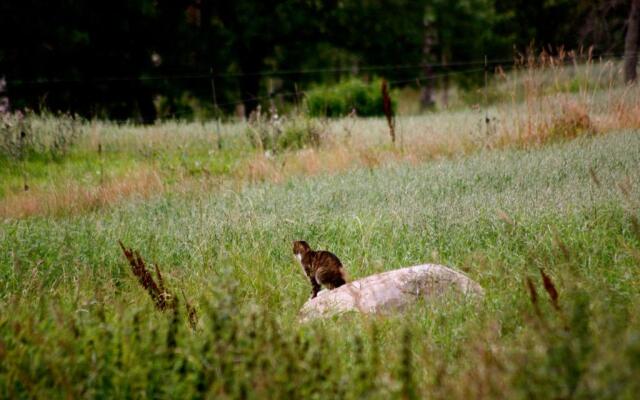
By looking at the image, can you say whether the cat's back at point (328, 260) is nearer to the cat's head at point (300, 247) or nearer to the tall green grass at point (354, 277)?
the cat's head at point (300, 247)

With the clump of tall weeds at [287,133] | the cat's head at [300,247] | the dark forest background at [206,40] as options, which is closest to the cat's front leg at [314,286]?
the cat's head at [300,247]

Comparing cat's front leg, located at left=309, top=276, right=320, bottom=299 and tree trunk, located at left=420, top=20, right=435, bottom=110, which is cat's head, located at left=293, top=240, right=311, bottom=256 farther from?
tree trunk, located at left=420, top=20, right=435, bottom=110

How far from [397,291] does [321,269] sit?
2.11 ft

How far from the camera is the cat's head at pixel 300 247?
4.89 m

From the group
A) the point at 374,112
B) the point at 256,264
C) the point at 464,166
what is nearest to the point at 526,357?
the point at 256,264

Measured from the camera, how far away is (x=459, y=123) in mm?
12898

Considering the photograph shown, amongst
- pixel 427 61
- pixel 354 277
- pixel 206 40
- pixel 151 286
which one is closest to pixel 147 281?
pixel 151 286

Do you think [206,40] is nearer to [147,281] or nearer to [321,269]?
[321,269]

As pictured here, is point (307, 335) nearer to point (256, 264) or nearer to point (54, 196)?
point (256, 264)

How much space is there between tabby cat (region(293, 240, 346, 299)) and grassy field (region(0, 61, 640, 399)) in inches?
9.4

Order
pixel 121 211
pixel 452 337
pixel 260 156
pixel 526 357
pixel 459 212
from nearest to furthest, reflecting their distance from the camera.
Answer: pixel 526 357 → pixel 452 337 → pixel 459 212 → pixel 121 211 → pixel 260 156

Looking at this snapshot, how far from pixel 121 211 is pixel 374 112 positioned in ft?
56.7

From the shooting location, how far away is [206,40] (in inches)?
960

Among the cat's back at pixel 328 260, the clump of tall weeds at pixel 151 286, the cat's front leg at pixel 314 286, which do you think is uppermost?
the clump of tall weeds at pixel 151 286
